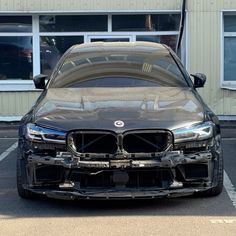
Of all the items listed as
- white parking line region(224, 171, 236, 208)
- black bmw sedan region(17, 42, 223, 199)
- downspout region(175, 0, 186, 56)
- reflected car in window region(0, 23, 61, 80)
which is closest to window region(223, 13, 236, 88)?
downspout region(175, 0, 186, 56)

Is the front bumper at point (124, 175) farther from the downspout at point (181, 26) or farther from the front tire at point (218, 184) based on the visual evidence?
the downspout at point (181, 26)

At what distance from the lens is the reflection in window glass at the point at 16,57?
14.2 meters

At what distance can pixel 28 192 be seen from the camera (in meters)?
6.43

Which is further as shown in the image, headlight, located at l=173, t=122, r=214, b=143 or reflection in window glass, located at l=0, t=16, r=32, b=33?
reflection in window glass, located at l=0, t=16, r=32, b=33

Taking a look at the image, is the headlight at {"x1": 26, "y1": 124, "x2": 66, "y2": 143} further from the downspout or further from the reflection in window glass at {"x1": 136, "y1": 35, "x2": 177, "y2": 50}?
the reflection in window glass at {"x1": 136, "y1": 35, "x2": 177, "y2": 50}

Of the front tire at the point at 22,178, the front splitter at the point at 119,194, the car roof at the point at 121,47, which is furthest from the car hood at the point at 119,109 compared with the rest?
the car roof at the point at 121,47

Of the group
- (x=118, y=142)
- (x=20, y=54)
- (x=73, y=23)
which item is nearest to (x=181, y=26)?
(x=73, y=23)

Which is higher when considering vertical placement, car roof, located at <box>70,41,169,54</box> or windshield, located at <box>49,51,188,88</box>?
car roof, located at <box>70,41,169,54</box>

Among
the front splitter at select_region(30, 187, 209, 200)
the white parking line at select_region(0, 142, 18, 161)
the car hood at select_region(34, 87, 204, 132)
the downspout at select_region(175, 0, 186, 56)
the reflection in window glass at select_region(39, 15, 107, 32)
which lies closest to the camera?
the front splitter at select_region(30, 187, 209, 200)

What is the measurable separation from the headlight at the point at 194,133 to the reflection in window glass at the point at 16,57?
28.9 ft

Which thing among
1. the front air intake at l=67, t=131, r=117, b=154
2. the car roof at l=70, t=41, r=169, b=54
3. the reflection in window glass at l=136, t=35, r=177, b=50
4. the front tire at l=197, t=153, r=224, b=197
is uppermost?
the reflection in window glass at l=136, t=35, r=177, b=50

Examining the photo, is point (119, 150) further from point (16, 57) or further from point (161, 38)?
point (16, 57)

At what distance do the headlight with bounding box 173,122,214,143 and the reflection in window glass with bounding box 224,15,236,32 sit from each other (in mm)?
8253

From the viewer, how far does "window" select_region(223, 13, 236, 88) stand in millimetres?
13879
